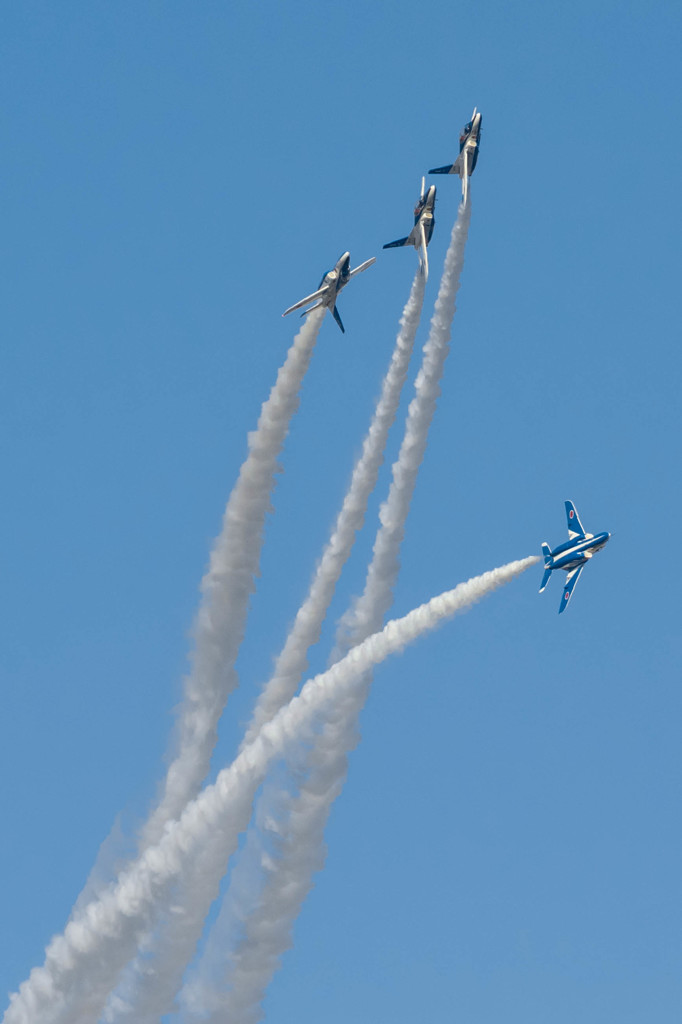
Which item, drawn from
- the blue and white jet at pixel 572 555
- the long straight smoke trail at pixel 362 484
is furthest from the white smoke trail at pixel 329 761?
the blue and white jet at pixel 572 555

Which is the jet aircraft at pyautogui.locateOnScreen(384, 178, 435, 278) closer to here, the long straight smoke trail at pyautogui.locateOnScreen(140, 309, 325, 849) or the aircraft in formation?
the aircraft in formation

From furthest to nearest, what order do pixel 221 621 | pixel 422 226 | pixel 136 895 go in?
pixel 422 226
pixel 221 621
pixel 136 895

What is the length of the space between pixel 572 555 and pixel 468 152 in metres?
16.2

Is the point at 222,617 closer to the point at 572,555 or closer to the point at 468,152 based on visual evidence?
the point at 572,555

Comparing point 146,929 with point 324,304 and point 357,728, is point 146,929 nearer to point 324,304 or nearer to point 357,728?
point 357,728

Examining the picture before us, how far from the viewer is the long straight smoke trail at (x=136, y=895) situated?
6350 centimetres

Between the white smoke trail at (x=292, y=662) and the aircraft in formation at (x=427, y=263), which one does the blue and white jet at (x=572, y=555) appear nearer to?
the aircraft in formation at (x=427, y=263)

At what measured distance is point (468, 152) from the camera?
248 ft

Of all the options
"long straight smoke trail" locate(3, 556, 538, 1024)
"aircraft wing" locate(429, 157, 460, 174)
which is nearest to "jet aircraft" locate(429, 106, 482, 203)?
"aircraft wing" locate(429, 157, 460, 174)

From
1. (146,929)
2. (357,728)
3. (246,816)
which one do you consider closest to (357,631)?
(357,728)

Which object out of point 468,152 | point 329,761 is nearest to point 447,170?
point 468,152

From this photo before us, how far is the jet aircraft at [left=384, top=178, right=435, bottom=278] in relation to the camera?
7406 centimetres

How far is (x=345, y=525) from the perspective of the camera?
71812 millimetres

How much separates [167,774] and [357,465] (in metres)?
13.8
